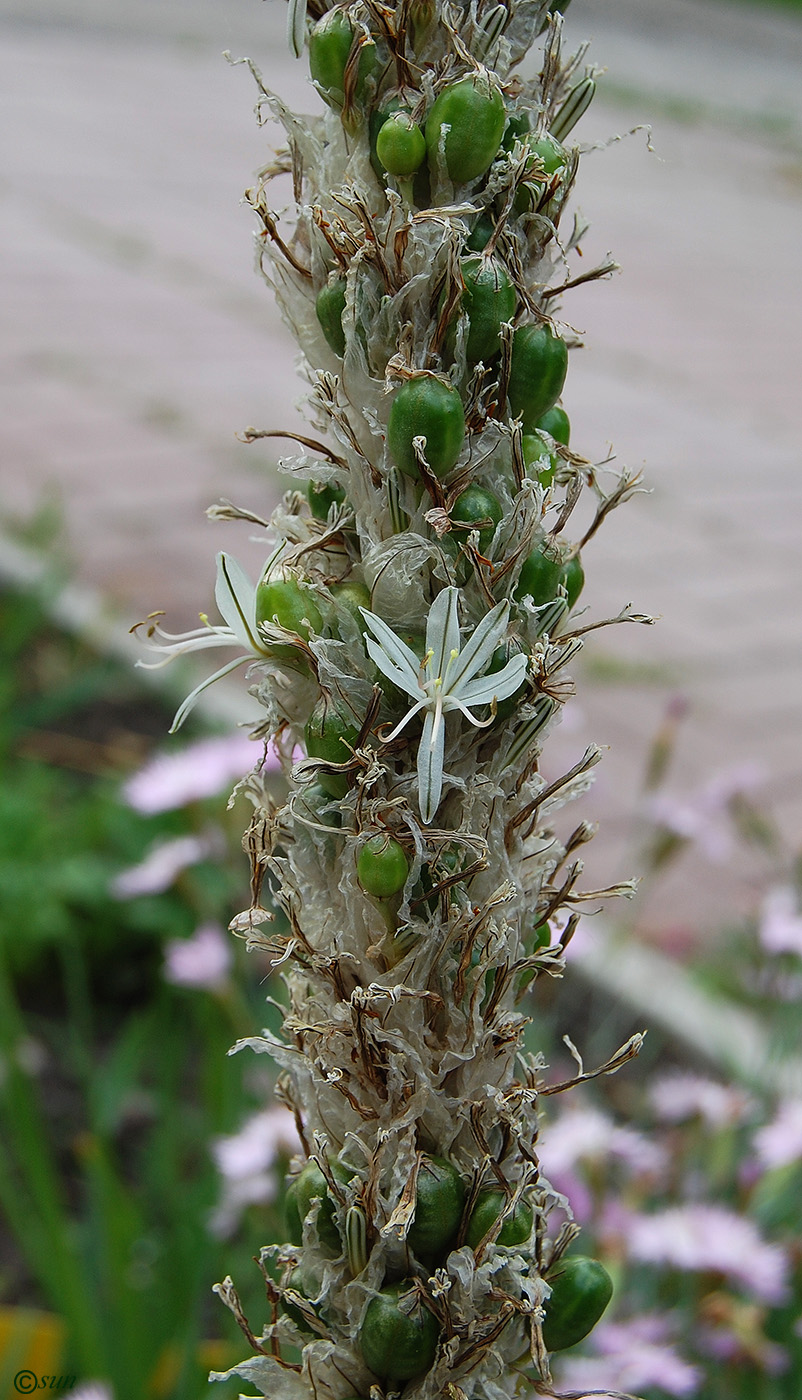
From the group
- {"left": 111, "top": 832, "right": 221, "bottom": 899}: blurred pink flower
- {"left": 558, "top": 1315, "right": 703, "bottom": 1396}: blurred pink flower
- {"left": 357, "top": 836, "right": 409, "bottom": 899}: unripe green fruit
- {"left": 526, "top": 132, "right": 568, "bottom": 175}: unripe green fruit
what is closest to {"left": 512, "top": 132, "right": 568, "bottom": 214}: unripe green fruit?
{"left": 526, "top": 132, "right": 568, "bottom": 175}: unripe green fruit

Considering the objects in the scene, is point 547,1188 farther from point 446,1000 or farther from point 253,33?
point 253,33

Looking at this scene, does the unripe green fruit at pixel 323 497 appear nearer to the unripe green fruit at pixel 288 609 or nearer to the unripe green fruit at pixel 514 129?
the unripe green fruit at pixel 288 609

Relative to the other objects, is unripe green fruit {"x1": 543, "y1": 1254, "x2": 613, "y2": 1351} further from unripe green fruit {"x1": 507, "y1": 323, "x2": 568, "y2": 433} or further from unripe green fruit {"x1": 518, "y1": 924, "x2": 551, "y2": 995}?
unripe green fruit {"x1": 507, "y1": 323, "x2": 568, "y2": 433}

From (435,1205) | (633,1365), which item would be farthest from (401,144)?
(633,1365)

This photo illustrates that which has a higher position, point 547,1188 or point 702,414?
point 702,414

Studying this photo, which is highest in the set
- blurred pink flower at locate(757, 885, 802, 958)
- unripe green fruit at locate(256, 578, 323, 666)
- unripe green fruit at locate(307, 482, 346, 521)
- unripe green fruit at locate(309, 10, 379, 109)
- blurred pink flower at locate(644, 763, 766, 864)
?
blurred pink flower at locate(644, 763, 766, 864)

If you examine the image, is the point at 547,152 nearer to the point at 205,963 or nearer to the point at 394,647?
the point at 394,647

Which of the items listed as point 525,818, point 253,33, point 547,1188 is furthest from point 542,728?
point 253,33
